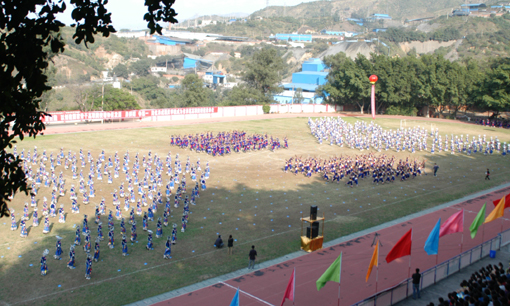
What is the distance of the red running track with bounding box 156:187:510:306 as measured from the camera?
42.7 feet

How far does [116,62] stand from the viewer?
13562 centimetres

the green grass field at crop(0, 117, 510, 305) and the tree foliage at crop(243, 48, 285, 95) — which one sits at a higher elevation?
the tree foliage at crop(243, 48, 285, 95)

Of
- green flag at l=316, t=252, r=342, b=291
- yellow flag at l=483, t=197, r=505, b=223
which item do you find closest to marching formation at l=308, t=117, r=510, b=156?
yellow flag at l=483, t=197, r=505, b=223

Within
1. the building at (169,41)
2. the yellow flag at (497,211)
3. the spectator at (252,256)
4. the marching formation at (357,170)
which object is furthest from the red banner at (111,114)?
the building at (169,41)

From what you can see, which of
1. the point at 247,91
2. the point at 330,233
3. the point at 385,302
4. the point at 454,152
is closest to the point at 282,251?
the point at 330,233

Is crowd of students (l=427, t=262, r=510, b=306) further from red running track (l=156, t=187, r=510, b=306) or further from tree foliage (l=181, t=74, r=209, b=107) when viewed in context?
tree foliage (l=181, t=74, r=209, b=107)

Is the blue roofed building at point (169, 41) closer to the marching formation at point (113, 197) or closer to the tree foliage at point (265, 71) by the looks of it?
the tree foliage at point (265, 71)

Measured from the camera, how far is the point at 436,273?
13.9 m

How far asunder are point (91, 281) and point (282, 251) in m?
7.08

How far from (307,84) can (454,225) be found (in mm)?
75878

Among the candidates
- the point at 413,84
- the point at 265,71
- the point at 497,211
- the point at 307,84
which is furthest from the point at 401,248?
the point at 307,84

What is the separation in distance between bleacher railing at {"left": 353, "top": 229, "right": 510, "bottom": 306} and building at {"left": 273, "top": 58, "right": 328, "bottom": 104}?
61.0m

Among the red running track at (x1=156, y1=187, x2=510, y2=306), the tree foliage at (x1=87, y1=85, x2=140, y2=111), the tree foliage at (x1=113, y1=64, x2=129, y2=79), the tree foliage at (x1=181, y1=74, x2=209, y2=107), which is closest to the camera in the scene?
the red running track at (x1=156, y1=187, x2=510, y2=306)

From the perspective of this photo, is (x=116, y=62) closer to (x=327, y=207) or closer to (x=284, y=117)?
(x=284, y=117)
